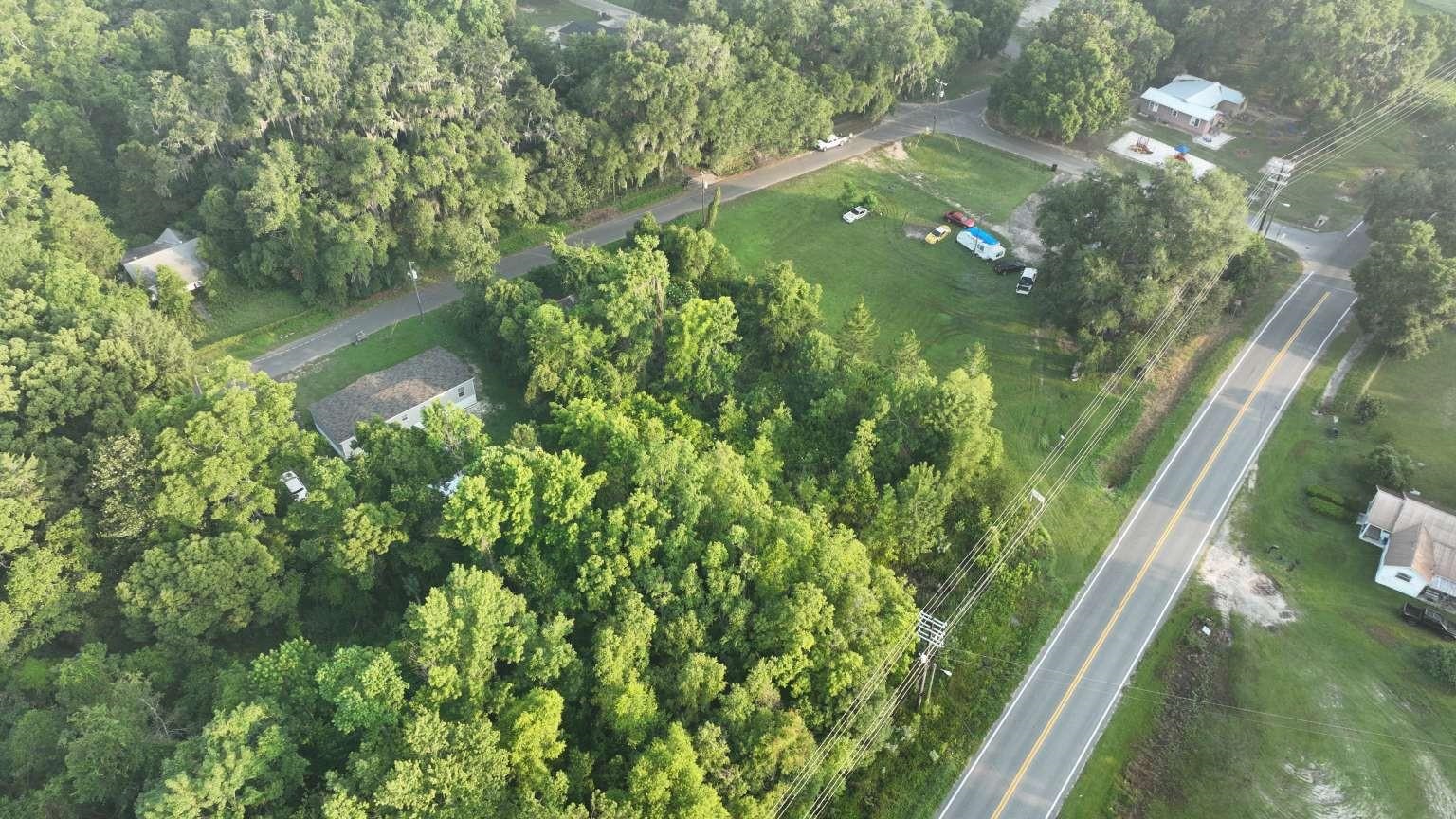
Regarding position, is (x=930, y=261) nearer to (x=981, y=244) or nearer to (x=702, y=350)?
(x=981, y=244)

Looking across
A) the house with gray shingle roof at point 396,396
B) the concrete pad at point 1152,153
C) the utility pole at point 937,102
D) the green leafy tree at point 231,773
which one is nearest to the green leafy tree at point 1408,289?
the concrete pad at point 1152,153

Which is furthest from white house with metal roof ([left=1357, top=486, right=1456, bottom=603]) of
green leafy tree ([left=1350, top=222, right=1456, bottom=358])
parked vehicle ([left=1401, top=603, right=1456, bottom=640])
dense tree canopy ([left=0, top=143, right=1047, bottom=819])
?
dense tree canopy ([left=0, top=143, right=1047, bottom=819])

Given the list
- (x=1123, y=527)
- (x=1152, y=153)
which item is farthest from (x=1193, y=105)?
(x=1123, y=527)

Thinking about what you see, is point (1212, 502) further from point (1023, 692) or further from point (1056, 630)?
point (1023, 692)

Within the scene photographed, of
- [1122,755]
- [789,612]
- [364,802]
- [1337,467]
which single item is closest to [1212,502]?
[1337,467]

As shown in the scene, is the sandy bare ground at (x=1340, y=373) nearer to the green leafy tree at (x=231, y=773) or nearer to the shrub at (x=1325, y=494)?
the shrub at (x=1325, y=494)

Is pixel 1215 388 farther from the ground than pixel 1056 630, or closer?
farther from the ground

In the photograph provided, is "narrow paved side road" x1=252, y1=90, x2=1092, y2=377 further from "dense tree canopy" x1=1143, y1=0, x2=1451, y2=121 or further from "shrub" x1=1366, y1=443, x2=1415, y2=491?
"shrub" x1=1366, y1=443, x2=1415, y2=491
